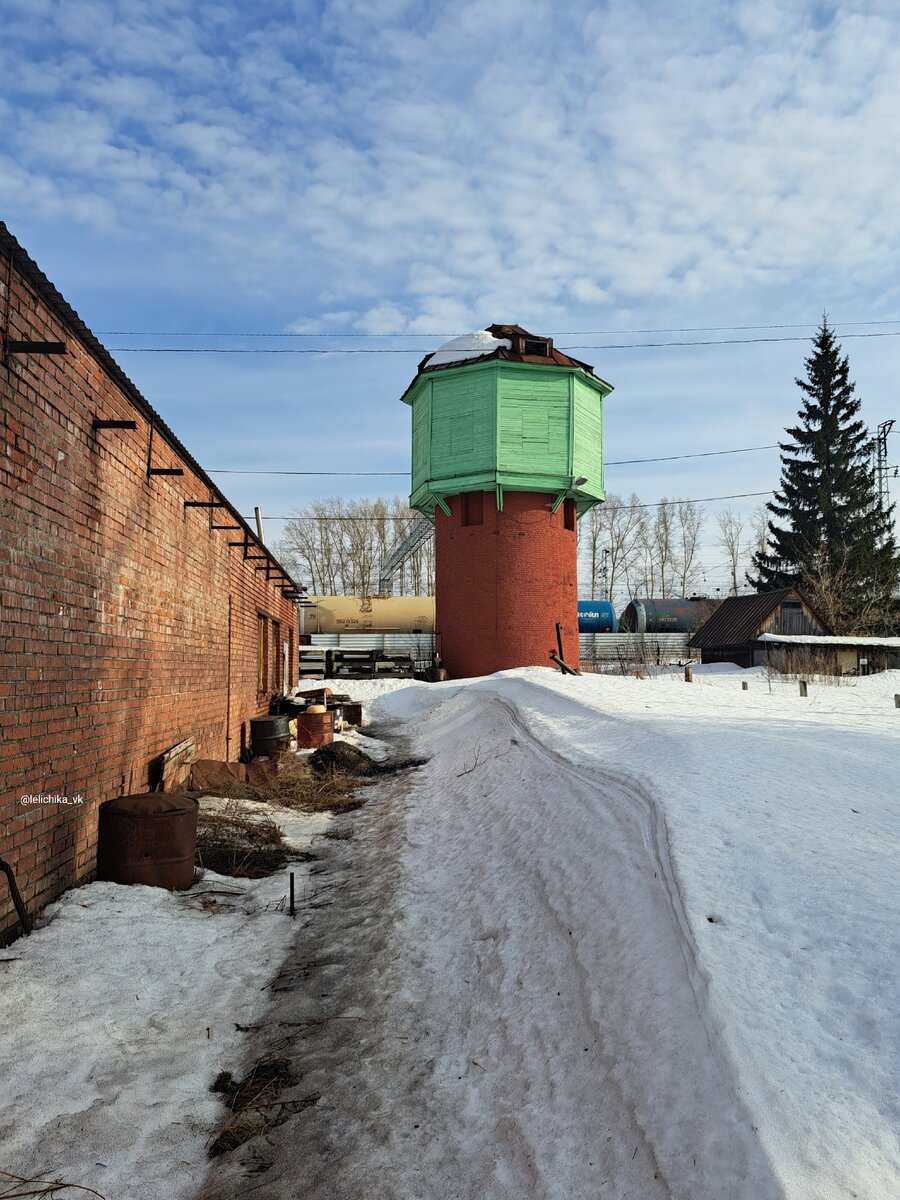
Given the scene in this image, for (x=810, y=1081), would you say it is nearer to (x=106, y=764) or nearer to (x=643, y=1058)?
(x=643, y=1058)

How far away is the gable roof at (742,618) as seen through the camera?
31297mm

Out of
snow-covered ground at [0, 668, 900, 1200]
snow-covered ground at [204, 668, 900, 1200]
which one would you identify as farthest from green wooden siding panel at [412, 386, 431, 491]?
snow-covered ground at [0, 668, 900, 1200]

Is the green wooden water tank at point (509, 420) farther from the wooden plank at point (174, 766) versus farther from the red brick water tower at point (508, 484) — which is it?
the wooden plank at point (174, 766)

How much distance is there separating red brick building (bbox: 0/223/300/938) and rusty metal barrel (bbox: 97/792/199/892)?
132mm

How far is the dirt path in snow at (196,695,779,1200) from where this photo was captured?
2.64 m

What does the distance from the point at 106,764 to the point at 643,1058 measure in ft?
13.8

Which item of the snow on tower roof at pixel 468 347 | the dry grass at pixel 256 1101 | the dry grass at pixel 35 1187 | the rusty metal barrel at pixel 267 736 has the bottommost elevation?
the dry grass at pixel 256 1101

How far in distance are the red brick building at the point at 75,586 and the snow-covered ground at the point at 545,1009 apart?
626 mm

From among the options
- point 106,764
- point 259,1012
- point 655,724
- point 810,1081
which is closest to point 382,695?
point 655,724

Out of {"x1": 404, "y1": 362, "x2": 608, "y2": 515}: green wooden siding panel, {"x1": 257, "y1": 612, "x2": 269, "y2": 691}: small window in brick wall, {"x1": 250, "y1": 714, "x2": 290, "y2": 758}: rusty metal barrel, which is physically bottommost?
{"x1": 250, "y1": 714, "x2": 290, "y2": 758}: rusty metal barrel

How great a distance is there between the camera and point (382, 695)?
2209 cm

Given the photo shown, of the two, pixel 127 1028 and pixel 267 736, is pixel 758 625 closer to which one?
pixel 267 736
